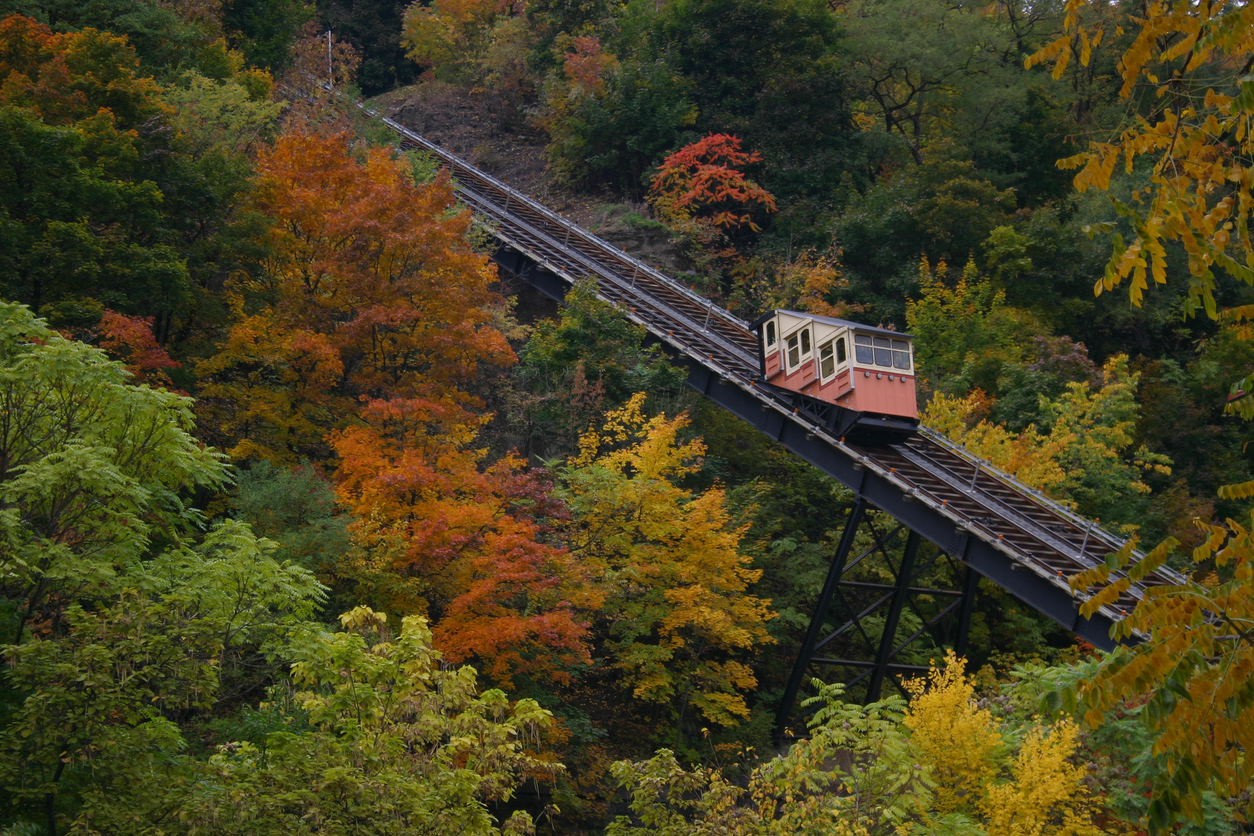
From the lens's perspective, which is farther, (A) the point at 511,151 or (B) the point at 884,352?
(A) the point at 511,151

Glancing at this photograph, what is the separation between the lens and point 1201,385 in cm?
3591

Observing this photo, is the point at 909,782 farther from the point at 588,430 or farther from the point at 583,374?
the point at 583,374

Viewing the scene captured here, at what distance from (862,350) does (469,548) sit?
11.2 metres

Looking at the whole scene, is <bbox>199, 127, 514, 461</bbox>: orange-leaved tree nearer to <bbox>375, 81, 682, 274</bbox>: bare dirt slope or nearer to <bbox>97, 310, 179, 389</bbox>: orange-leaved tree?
<bbox>97, 310, 179, 389</bbox>: orange-leaved tree

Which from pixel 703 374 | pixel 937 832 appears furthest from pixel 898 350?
pixel 937 832

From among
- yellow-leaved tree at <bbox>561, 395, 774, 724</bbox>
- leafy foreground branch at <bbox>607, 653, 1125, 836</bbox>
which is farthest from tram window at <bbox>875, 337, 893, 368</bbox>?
leafy foreground branch at <bbox>607, 653, 1125, 836</bbox>

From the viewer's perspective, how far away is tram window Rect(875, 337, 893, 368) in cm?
2531

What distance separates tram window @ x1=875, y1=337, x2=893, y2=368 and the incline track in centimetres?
208

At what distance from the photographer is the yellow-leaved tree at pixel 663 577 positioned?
2173 centimetres

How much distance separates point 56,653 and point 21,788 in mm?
1402

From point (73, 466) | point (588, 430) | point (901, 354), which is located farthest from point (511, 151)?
point (73, 466)

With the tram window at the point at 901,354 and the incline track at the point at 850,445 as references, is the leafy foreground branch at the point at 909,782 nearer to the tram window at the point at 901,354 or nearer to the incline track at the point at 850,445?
the incline track at the point at 850,445

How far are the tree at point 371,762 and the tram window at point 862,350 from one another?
15.5 meters

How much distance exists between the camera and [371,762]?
10.9 m
